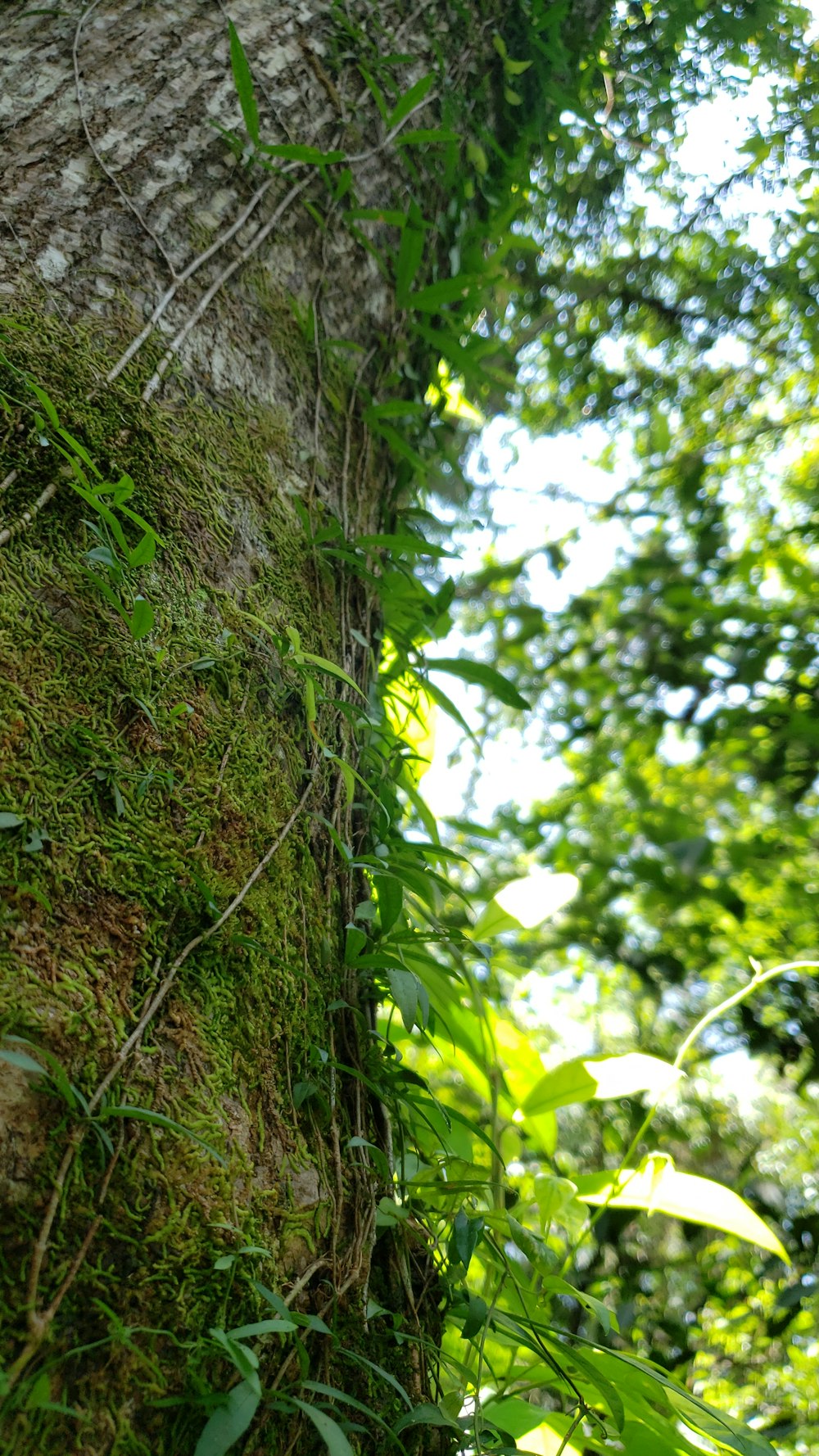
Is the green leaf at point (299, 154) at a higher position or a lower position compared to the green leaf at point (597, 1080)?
higher

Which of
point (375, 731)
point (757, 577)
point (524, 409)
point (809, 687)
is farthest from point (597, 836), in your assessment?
point (375, 731)

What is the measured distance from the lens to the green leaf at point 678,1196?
101 centimetres

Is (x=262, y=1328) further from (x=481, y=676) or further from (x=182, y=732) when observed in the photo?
(x=481, y=676)

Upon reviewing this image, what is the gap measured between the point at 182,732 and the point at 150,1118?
334mm

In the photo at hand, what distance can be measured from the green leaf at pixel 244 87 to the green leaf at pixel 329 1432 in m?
1.31

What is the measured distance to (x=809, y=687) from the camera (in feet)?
8.62

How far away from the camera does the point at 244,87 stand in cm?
107

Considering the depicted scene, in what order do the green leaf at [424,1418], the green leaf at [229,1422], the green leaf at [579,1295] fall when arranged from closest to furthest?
1. the green leaf at [229,1422]
2. the green leaf at [424,1418]
3. the green leaf at [579,1295]

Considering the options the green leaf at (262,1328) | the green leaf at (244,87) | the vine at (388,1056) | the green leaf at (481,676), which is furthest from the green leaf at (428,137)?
the green leaf at (262,1328)

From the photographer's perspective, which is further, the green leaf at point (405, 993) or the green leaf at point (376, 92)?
the green leaf at point (376, 92)

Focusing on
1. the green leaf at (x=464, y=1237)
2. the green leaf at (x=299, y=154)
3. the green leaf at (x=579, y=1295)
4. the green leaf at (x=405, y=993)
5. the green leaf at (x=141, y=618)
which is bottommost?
the green leaf at (x=579, y=1295)

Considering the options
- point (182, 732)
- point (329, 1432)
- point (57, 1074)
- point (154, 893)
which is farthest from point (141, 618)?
point (329, 1432)

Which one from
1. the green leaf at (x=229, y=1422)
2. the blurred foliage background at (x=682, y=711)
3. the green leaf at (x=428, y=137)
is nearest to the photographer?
the green leaf at (x=229, y=1422)

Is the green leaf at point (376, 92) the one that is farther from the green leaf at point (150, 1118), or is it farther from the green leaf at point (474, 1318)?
the green leaf at point (474, 1318)
